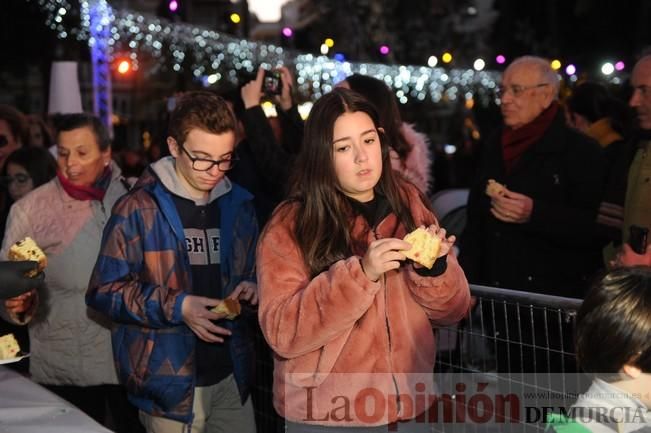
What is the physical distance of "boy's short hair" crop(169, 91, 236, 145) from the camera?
510cm

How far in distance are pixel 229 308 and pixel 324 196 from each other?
2.85 ft

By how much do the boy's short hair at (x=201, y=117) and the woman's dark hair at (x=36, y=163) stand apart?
2377 mm

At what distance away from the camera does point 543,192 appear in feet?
21.2

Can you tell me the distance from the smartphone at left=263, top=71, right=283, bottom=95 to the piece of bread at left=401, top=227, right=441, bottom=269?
319 centimetres

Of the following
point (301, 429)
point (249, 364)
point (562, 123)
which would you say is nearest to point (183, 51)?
point (562, 123)

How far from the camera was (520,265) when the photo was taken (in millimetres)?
6480

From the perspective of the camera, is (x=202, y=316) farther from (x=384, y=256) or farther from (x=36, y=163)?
(x=36, y=163)

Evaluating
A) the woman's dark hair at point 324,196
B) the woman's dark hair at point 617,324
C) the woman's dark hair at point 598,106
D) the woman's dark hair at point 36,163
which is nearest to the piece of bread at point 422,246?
the woman's dark hair at point 324,196

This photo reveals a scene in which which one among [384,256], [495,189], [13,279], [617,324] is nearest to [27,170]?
[13,279]

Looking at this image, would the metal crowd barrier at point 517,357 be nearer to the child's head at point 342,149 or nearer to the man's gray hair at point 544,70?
the child's head at point 342,149

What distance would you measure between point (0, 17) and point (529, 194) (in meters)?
17.9

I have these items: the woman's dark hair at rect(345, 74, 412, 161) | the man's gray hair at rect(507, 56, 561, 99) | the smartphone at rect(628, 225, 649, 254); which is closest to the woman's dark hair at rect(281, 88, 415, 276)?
the smartphone at rect(628, 225, 649, 254)

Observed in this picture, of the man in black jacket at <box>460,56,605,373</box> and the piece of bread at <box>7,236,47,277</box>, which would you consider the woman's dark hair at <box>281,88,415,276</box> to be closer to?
the piece of bread at <box>7,236,47,277</box>

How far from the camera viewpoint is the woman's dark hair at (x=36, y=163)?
727 cm
